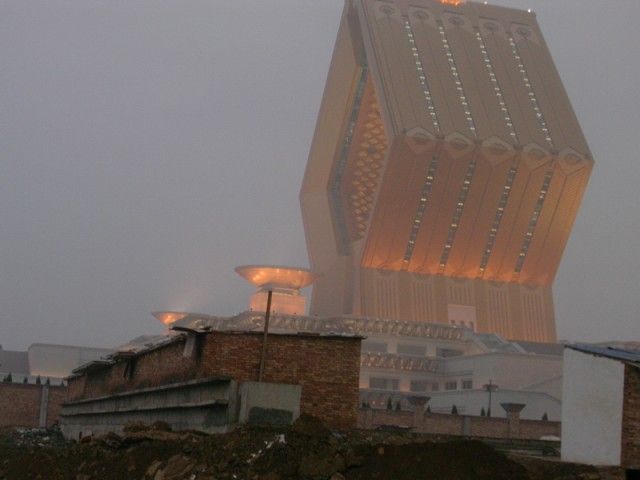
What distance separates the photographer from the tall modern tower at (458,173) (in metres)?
80.8

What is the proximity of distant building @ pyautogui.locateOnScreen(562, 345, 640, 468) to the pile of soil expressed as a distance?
2.99 feet

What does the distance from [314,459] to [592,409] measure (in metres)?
5.50

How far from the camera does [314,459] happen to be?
16453 millimetres

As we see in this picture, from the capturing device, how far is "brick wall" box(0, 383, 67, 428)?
A: 5347 cm

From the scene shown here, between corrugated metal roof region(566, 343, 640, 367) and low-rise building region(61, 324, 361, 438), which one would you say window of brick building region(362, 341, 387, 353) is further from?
corrugated metal roof region(566, 343, 640, 367)

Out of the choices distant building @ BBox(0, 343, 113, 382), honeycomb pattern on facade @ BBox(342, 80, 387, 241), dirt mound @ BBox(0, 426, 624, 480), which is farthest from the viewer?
honeycomb pattern on facade @ BBox(342, 80, 387, 241)

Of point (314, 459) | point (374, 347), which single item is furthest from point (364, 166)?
point (314, 459)

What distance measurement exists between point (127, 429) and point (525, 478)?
872 centimetres


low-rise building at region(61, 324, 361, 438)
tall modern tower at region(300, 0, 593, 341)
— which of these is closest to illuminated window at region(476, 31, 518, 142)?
tall modern tower at region(300, 0, 593, 341)

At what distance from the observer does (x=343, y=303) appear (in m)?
86.2

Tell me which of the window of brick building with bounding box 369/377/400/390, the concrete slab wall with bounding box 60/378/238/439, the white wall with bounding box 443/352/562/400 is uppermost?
the white wall with bounding box 443/352/562/400

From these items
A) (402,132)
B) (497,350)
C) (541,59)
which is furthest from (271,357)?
(541,59)

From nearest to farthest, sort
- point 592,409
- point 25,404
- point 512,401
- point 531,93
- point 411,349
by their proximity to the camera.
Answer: point 592,409
point 25,404
point 512,401
point 411,349
point 531,93

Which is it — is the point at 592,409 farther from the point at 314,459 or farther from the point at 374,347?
the point at 374,347
